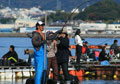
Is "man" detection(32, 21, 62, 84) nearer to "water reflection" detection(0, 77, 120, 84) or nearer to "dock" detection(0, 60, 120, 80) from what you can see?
"water reflection" detection(0, 77, 120, 84)

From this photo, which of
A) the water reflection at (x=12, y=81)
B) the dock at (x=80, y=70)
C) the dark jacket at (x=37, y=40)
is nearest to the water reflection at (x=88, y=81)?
the water reflection at (x=12, y=81)

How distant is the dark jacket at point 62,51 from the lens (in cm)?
1647

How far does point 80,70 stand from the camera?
20719 millimetres

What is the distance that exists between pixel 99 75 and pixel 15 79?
3.09 metres

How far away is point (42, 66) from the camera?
13.0 m

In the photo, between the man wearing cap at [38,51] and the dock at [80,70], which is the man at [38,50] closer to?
the man wearing cap at [38,51]

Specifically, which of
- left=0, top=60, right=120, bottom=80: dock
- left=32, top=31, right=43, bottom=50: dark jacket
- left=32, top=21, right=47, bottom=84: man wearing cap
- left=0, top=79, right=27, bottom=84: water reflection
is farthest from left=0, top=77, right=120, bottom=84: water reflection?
left=32, top=31, right=43, bottom=50: dark jacket

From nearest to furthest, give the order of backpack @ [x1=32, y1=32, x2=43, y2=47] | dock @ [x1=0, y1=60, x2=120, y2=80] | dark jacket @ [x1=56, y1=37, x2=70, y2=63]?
backpack @ [x1=32, y1=32, x2=43, y2=47] < dark jacket @ [x1=56, y1=37, x2=70, y2=63] < dock @ [x1=0, y1=60, x2=120, y2=80]

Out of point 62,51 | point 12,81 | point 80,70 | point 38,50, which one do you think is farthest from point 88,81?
point 38,50

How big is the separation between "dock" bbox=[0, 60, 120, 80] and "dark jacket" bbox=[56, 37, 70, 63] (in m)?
3.38

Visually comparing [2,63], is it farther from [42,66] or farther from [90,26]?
[90,26]

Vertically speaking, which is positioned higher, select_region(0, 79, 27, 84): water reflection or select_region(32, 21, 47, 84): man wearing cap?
select_region(32, 21, 47, 84): man wearing cap

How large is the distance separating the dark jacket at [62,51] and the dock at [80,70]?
338 cm

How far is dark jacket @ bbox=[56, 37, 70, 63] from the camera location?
1647 centimetres
